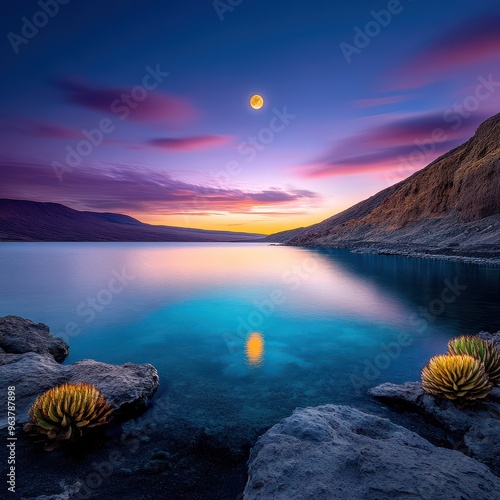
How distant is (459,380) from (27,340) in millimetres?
11392

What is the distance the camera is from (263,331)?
13.9 meters

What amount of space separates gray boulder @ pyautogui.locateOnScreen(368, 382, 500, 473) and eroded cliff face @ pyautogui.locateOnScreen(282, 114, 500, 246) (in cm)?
5177

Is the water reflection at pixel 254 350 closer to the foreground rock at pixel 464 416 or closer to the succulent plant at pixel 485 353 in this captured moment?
the foreground rock at pixel 464 416

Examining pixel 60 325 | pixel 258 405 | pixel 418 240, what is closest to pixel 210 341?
pixel 258 405

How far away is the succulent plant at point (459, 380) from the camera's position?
5.61 m

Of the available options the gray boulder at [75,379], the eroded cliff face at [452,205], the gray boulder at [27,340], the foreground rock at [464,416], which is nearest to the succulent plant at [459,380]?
the foreground rock at [464,416]

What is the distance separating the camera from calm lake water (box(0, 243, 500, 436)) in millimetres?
7496

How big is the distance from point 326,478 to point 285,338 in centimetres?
909

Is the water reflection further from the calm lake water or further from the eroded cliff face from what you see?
the eroded cliff face

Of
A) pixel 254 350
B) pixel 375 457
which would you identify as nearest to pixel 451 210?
pixel 254 350

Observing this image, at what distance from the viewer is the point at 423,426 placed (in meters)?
5.55

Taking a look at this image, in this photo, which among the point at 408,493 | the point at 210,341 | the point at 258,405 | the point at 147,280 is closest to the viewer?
the point at 408,493

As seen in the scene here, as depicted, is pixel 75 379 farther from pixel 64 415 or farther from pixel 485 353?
pixel 485 353

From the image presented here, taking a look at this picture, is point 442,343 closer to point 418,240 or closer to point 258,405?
point 258,405
